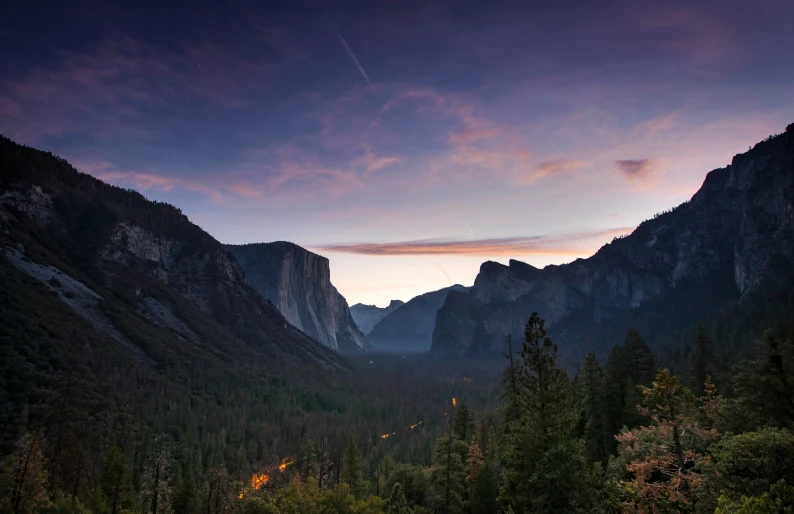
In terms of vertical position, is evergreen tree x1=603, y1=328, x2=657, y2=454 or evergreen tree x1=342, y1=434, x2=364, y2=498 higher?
evergreen tree x1=603, y1=328, x2=657, y2=454

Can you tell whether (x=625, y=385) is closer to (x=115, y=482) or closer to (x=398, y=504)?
(x=398, y=504)

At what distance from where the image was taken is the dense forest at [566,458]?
13.0m

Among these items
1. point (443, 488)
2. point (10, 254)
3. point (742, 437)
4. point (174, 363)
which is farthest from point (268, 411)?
point (742, 437)

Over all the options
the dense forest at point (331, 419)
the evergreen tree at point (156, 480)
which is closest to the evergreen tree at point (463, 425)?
the dense forest at point (331, 419)

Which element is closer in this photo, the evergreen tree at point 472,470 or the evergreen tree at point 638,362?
the evergreen tree at point 472,470

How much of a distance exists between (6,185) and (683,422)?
237513mm

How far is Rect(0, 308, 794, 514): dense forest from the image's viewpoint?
13.0m

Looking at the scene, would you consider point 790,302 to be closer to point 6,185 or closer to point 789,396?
point 789,396

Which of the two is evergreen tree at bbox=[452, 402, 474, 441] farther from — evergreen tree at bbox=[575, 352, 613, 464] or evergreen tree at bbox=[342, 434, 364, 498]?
evergreen tree at bbox=[575, 352, 613, 464]

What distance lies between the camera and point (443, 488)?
122 feet

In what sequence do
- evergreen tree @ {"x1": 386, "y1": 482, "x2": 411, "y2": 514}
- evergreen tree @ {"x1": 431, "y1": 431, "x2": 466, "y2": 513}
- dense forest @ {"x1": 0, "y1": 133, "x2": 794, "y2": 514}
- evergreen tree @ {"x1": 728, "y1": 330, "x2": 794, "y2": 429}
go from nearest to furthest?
dense forest @ {"x1": 0, "y1": 133, "x2": 794, "y2": 514}, evergreen tree @ {"x1": 728, "y1": 330, "x2": 794, "y2": 429}, evergreen tree @ {"x1": 431, "y1": 431, "x2": 466, "y2": 513}, evergreen tree @ {"x1": 386, "y1": 482, "x2": 411, "y2": 514}

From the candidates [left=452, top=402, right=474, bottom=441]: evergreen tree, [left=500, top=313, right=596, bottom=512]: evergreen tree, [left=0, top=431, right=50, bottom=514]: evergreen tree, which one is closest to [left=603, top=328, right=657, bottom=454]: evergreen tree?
[left=500, top=313, right=596, bottom=512]: evergreen tree

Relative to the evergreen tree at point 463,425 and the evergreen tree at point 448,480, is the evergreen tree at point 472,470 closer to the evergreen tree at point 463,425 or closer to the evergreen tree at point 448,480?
the evergreen tree at point 448,480

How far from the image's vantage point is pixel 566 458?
19.0 meters
